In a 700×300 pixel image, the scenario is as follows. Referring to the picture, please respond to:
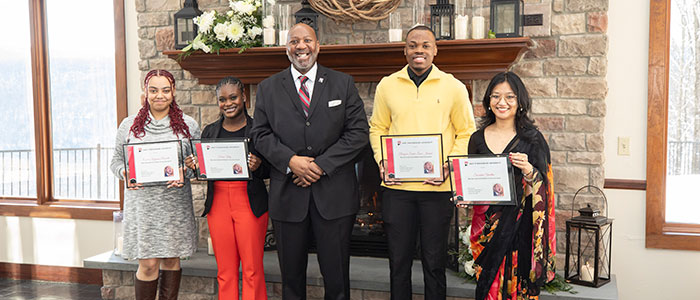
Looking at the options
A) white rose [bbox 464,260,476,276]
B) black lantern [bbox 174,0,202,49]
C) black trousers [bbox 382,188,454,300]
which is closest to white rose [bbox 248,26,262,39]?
black lantern [bbox 174,0,202,49]

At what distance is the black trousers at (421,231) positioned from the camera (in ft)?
8.64

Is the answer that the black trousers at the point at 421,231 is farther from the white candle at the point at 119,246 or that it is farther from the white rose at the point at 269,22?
the white candle at the point at 119,246

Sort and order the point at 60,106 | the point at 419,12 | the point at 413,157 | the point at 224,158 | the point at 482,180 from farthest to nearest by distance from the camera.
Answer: the point at 60,106, the point at 419,12, the point at 224,158, the point at 413,157, the point at 482,180

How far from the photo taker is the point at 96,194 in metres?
4.51

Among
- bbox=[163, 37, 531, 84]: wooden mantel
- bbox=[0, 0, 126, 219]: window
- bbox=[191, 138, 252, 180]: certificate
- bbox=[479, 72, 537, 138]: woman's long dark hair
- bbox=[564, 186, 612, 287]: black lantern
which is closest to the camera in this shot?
bbox=[479, 72, 537, 138]: woman's long dark hair

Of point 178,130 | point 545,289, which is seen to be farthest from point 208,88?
point 545,289

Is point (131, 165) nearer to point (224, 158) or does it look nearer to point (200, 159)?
point (200, 159)

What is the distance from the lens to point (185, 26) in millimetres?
3727

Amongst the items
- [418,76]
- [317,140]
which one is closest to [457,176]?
[418,76]

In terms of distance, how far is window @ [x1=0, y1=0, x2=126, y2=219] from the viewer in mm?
4418

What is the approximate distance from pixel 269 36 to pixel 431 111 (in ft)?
4.45

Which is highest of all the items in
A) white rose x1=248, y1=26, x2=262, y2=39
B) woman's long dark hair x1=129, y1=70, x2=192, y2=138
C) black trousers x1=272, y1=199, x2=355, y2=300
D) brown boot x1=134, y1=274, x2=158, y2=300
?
white rose x1=248, y1=26, x2=262, y2=39

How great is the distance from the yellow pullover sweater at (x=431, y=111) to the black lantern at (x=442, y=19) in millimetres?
664

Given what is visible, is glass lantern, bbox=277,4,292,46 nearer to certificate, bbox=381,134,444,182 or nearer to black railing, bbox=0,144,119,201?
certificate, bbox=381,134,444,182
